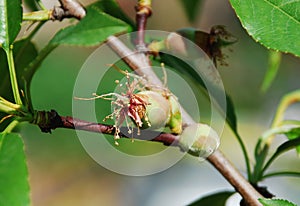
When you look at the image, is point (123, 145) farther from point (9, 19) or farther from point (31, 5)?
point (9, 19)

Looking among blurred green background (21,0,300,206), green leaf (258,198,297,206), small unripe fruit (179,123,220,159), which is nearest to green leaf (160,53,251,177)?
small unripe fruit (179,123,220,159)

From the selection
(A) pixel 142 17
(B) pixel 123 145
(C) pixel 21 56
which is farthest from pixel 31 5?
(B) pixel 123 145

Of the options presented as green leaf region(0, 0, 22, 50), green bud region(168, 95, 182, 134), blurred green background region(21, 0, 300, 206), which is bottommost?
blurred green background region(21, 0, 300, 206)

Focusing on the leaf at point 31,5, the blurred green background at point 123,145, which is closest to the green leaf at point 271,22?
the leaf at point 31,5

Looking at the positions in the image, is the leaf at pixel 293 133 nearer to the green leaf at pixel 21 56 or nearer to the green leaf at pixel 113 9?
the green leaf at pixel 113 9

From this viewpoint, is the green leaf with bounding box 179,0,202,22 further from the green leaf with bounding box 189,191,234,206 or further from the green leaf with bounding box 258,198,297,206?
the green leaf with bounding box 258,198,297,206

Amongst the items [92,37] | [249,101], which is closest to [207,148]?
[92,37]
